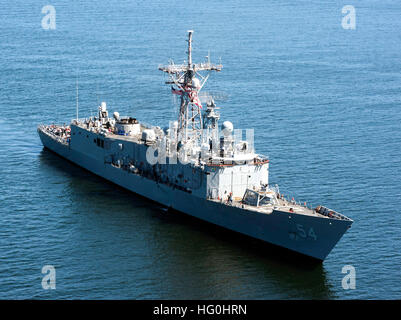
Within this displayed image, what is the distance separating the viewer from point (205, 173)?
54.0 metres

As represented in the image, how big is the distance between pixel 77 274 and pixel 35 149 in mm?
33052

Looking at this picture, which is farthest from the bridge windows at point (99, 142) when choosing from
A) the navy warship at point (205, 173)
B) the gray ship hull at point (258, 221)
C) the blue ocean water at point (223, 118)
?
the gray ship hull at point (258, 221)

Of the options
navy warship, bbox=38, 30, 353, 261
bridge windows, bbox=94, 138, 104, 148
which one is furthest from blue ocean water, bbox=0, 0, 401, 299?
bridge windows, bbox=94, 138, 104, 148

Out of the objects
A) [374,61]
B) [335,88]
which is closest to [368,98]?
[335,88]

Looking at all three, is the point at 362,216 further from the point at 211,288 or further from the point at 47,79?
the point at 47,79

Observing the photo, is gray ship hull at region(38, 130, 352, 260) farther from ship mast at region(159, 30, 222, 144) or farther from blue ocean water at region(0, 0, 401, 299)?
ship mast at region(159, 30, 222, 144)

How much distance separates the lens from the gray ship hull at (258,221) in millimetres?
47500

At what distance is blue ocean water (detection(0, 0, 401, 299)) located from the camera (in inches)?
1834

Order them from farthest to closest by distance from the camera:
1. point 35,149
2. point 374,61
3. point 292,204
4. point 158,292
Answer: point 374,61 < point 35,149 < point 292,204 < point 158,292

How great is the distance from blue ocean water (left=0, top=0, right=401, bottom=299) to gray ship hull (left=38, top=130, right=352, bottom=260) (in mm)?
1180

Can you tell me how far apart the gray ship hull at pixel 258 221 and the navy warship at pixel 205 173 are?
7 cm

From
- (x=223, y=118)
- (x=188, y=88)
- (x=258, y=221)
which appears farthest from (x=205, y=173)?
(x=223, y=118)

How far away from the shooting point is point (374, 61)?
115 meters

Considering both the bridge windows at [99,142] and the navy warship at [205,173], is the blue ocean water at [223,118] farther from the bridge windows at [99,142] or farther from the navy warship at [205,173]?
the bridge windows at [99,142]
